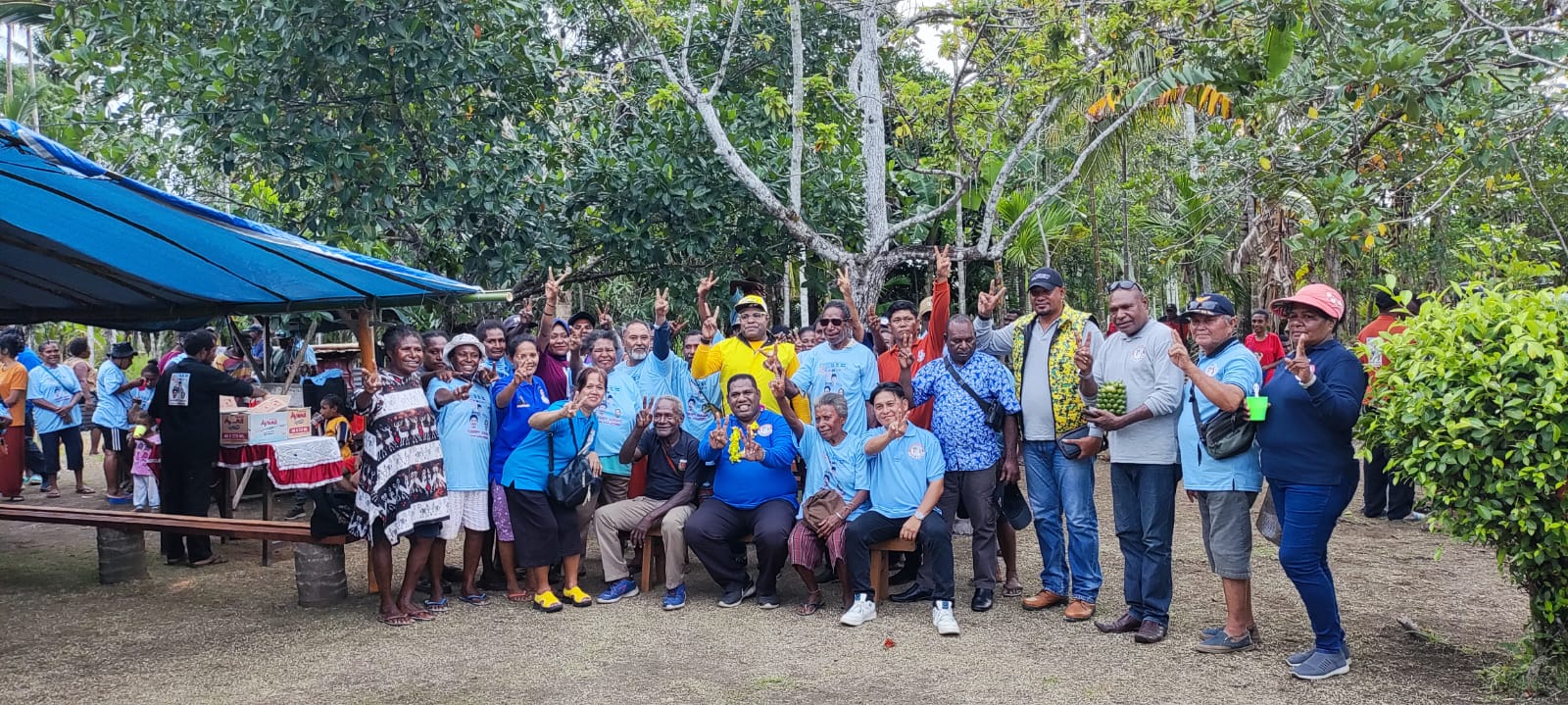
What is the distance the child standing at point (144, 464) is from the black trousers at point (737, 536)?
6.07 m

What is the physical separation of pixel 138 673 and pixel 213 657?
333mm

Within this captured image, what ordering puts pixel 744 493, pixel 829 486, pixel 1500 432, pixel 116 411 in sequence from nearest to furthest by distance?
pixel 1500 432 → pixel 829 486 → pixel 744 493 → pixel 116 411

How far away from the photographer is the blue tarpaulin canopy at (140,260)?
538 centimetres

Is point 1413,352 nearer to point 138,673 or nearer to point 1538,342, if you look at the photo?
point 1538,342

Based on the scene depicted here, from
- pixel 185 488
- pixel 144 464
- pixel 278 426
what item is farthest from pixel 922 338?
pixel 144 464

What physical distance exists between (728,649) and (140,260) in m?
4.67

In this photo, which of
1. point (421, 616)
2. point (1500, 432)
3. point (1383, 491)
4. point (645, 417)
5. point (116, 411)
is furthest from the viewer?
point (116, 411)

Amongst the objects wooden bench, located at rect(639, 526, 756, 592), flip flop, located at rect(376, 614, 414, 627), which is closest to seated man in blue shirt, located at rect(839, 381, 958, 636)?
wooden bench, located at rect(639, 526, 756, 592)

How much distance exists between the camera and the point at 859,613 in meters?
5.78

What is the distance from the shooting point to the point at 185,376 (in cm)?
747

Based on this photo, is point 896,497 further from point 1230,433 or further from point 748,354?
point 1230,433

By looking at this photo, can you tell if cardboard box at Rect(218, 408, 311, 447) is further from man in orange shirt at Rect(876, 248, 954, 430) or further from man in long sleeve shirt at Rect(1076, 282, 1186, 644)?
man in long sleeve shirt at Rect(1076, 282, 1186, 644)

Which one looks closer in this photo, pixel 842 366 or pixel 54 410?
pixel 842 366

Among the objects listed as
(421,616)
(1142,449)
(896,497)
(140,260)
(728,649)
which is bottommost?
(728,649)
